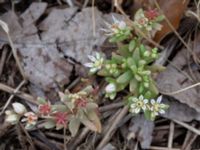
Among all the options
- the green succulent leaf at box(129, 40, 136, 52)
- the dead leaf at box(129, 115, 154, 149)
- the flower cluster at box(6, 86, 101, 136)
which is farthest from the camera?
the dead leaf at box(129, 115, 154, 149)

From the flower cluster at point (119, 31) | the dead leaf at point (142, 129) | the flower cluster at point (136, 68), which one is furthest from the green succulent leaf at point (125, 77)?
the dead leaf at point (142, 129)

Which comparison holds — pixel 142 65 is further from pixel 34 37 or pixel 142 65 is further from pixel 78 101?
pixel 34 37

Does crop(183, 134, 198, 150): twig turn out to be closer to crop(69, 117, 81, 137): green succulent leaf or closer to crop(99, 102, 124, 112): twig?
crop(99, 102, 124, 112): twig

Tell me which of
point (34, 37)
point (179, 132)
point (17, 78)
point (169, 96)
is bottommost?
point (179, 132)

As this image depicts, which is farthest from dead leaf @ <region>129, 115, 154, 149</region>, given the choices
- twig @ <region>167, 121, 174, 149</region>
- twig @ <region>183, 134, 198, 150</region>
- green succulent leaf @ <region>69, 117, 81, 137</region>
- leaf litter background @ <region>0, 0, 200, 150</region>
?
green succulent leaf @ <region>69, 117, 81, 137</region>

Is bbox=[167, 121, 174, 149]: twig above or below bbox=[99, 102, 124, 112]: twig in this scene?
below

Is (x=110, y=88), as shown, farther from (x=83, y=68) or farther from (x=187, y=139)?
(x=187, y=139)

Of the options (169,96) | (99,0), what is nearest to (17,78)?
(99,0)
